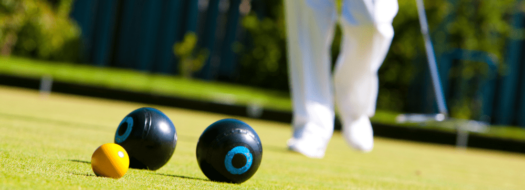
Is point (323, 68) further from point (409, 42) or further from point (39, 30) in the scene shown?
point (39, 30)

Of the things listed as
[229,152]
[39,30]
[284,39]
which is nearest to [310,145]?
[229,152]

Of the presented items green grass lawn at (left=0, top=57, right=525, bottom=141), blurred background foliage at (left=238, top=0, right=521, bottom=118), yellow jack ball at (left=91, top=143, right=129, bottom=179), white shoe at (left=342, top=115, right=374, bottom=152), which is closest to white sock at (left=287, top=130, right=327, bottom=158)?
white shoe at (left=342, top=115, right=374, bottom=152)

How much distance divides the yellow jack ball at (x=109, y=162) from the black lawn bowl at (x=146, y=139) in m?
0.21

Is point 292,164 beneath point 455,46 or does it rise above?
above

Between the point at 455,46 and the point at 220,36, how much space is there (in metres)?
4.79

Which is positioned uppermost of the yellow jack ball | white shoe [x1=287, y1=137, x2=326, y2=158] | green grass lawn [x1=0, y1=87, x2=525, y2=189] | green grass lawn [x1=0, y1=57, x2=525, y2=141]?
the yellow jack ball

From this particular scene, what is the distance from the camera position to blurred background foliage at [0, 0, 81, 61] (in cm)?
1049

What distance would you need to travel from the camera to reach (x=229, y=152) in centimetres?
171

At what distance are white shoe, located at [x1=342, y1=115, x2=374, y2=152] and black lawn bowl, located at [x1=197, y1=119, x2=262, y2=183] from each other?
1363 mm

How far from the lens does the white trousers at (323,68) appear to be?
9.25ft

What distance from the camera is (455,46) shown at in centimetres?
1082

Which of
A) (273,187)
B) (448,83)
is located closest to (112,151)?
(273,187)

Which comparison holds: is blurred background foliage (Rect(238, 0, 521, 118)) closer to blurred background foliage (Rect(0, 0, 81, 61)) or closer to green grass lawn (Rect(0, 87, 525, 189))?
blurred background foliage (Rect(0, 0, 81, 61))

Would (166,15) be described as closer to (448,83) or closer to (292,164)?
(448,83)
